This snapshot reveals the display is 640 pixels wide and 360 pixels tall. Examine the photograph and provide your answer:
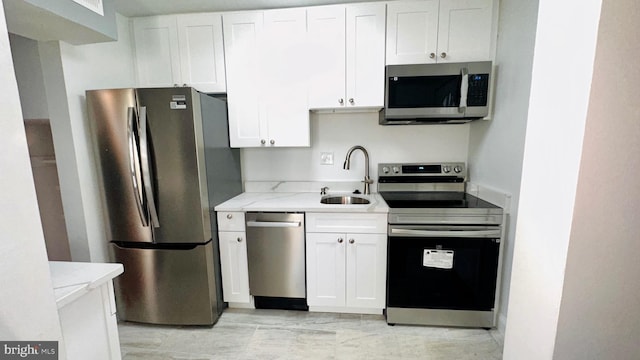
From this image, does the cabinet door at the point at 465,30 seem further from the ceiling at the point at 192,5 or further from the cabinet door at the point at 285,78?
the cabinet door at the point at 285,78

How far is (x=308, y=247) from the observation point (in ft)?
6.30

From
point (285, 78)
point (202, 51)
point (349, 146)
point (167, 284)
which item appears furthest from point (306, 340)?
point (202, 51)

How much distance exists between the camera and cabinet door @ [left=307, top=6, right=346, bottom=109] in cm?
190

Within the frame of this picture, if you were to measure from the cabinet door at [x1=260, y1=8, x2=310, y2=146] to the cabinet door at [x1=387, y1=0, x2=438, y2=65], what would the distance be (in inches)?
25.9

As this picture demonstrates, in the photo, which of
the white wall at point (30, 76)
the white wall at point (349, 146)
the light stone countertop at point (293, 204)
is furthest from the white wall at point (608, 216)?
the white wall at point (30, 76)

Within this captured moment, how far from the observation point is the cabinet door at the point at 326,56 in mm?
1901

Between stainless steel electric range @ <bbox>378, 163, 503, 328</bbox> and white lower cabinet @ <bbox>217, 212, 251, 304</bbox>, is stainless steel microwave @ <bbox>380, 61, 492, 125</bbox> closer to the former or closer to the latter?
stainless steel electric range @ <bbox>378, 163, 503, 328</bbox>

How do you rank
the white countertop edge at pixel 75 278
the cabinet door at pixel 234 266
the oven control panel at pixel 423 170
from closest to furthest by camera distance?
the white countertop edge at pixel 75 278
the cabinet door at pixel 234 266
the oven control panel at pixel 423 170

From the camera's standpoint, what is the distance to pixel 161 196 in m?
1.73

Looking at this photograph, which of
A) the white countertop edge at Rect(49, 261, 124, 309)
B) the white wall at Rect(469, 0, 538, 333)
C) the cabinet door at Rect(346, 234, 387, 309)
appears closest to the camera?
the white countertop edge at Rect(49, 261, 124, 309)

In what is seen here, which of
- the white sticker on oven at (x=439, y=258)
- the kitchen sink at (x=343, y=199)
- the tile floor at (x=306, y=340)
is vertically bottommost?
the tile floor at (x=306, y=340)

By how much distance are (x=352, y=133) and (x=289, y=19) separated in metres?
1.04

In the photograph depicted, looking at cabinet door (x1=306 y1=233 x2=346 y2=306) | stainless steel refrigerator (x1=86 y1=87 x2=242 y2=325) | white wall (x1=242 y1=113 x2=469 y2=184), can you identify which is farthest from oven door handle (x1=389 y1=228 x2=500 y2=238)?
stainless steel refrigerator (x1=86 y1=87 x2=242 y2=325)

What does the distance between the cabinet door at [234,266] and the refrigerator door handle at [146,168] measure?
18.3 inches
